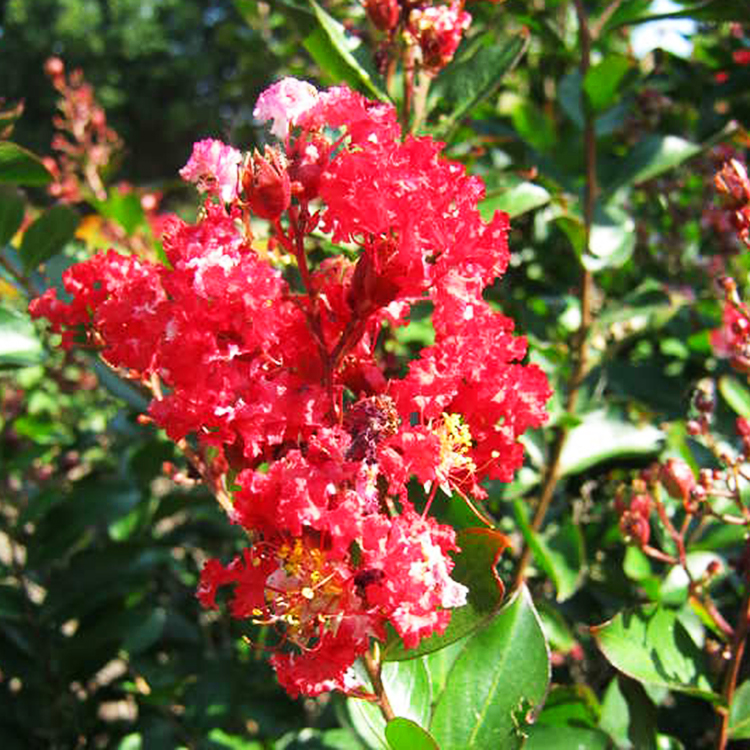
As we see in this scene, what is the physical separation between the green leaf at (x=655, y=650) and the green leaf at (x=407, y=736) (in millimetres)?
283

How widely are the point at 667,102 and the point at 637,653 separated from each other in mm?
1240

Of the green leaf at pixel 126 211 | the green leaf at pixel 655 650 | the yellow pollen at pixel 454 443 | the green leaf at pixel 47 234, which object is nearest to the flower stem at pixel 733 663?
the green leaf at pixel 655 650

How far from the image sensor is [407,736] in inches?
28.8

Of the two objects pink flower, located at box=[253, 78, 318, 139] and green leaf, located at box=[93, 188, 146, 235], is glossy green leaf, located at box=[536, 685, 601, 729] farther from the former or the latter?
green leaf, located at box=[93, 188, 146, 235]

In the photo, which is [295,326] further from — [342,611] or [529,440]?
[529,440]

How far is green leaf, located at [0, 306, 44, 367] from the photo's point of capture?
1237 millimetres

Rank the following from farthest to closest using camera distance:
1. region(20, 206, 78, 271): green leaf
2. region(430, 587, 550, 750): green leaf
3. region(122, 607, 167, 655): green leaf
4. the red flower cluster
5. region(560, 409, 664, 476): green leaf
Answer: region(122, 607, 167, 655): green leaf < region(560, 409, 664, 476): green leaf < region(20, 206, 78, 271): green leaf < region(430, 587, 550, 750): green leaf < the red flower cluster

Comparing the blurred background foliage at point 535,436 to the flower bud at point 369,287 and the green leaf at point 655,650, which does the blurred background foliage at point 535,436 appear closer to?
the green leaf at point 655,650

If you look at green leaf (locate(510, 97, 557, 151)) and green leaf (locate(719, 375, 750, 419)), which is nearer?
green leaf (locate(719, 375, 750, 419))

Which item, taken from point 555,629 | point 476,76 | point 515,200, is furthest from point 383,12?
point 555,629

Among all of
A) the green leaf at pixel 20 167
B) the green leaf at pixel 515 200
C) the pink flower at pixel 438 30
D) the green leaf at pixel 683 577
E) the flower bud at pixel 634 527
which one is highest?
the pink flower at pixel 438 30

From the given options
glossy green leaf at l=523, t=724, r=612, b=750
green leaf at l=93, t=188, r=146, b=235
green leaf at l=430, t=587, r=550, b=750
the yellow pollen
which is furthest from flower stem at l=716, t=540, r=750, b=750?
green leaf at l=93, t=188, r=146, b=235

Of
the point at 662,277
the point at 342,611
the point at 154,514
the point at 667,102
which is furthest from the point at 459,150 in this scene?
the point at 342,611

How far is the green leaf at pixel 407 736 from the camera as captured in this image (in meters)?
0.72
